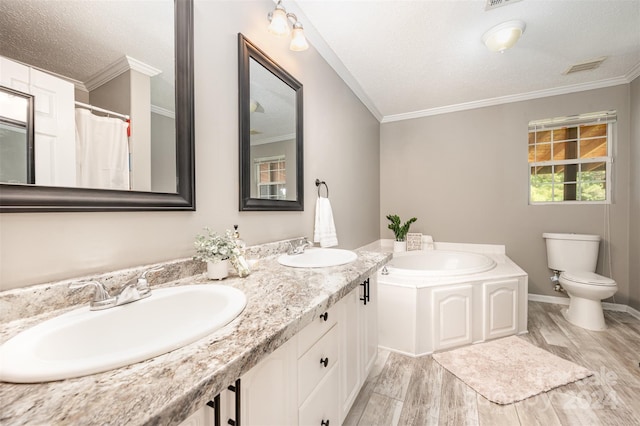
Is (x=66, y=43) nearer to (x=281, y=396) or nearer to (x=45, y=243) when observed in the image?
(x=45, y=243)

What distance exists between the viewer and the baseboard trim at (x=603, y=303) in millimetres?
2557

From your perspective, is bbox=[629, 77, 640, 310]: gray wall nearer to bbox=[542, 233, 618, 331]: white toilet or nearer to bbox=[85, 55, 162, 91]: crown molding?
bbox=[542, 233, 618, 331]: white toilet

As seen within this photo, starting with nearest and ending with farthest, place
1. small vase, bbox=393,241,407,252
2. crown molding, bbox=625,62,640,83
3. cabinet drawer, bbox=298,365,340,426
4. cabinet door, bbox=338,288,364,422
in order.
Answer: cabinet drawer, bbox=298,365,340,426
cabinet door, bbox=338,288,364,422
crown molding, bbox=625,62,640,83
small vase, bbox=393,241,407,252

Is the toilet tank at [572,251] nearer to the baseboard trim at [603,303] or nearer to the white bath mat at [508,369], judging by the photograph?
the baseboard trim at [603,303]

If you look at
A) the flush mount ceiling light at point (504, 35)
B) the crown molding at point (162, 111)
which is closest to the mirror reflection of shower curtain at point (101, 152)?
the crown molding at point (162, 111)

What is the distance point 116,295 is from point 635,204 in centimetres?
413

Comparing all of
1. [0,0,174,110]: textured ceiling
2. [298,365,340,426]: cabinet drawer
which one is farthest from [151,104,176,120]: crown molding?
[298,365,340,426]: cabinet drawer

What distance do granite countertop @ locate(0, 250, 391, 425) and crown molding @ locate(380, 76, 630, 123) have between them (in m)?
3.40

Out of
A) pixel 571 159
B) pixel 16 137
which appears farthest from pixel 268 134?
pixel 571 159

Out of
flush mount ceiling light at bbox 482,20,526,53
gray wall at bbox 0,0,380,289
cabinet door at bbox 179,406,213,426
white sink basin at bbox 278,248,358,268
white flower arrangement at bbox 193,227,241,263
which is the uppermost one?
flush mount ceiling light at bbox 482,20,526,53

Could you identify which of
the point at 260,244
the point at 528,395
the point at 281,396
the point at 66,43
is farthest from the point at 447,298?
the point at 66,43

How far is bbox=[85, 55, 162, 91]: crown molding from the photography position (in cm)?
78

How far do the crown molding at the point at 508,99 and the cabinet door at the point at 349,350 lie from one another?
2.95 metres

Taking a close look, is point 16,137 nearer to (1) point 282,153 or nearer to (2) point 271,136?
(2) point 271,136
